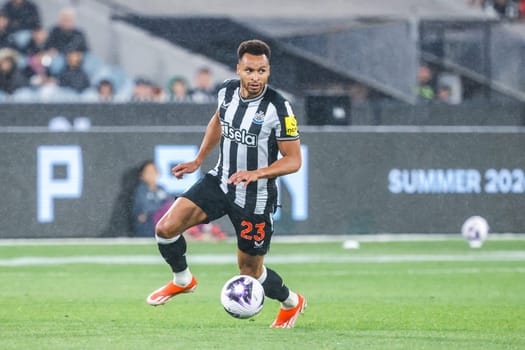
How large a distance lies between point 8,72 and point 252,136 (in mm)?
11911

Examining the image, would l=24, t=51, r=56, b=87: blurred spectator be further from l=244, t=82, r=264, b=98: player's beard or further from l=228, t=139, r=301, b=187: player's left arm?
l=228, t=139, r=301, b=187: player's left arm

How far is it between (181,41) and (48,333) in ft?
48.6

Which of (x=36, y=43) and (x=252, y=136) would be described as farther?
(x=36, y=43)

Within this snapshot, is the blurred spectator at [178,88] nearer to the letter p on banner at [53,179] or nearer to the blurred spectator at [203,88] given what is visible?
the blurred spectator at [203,88]

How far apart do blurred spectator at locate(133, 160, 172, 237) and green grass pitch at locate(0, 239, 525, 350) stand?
42cm

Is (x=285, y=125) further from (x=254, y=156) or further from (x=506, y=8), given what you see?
(x=506, y=8)

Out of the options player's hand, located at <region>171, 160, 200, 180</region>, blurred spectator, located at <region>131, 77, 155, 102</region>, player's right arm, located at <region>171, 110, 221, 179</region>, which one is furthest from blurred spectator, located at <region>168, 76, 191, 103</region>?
player's hand, located at <region>171, 160, 200, 180</region>

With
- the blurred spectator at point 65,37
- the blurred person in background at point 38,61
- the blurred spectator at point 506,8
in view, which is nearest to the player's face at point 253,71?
the blurred person in background at point 38,61

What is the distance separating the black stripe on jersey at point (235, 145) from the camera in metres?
9.39

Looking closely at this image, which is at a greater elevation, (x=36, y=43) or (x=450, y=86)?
(x=36, y=43)

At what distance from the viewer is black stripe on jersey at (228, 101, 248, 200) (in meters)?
9.39

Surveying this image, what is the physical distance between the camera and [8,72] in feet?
67.5

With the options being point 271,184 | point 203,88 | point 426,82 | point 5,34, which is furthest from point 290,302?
point 426,82

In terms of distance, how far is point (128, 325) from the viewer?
9.63 m
